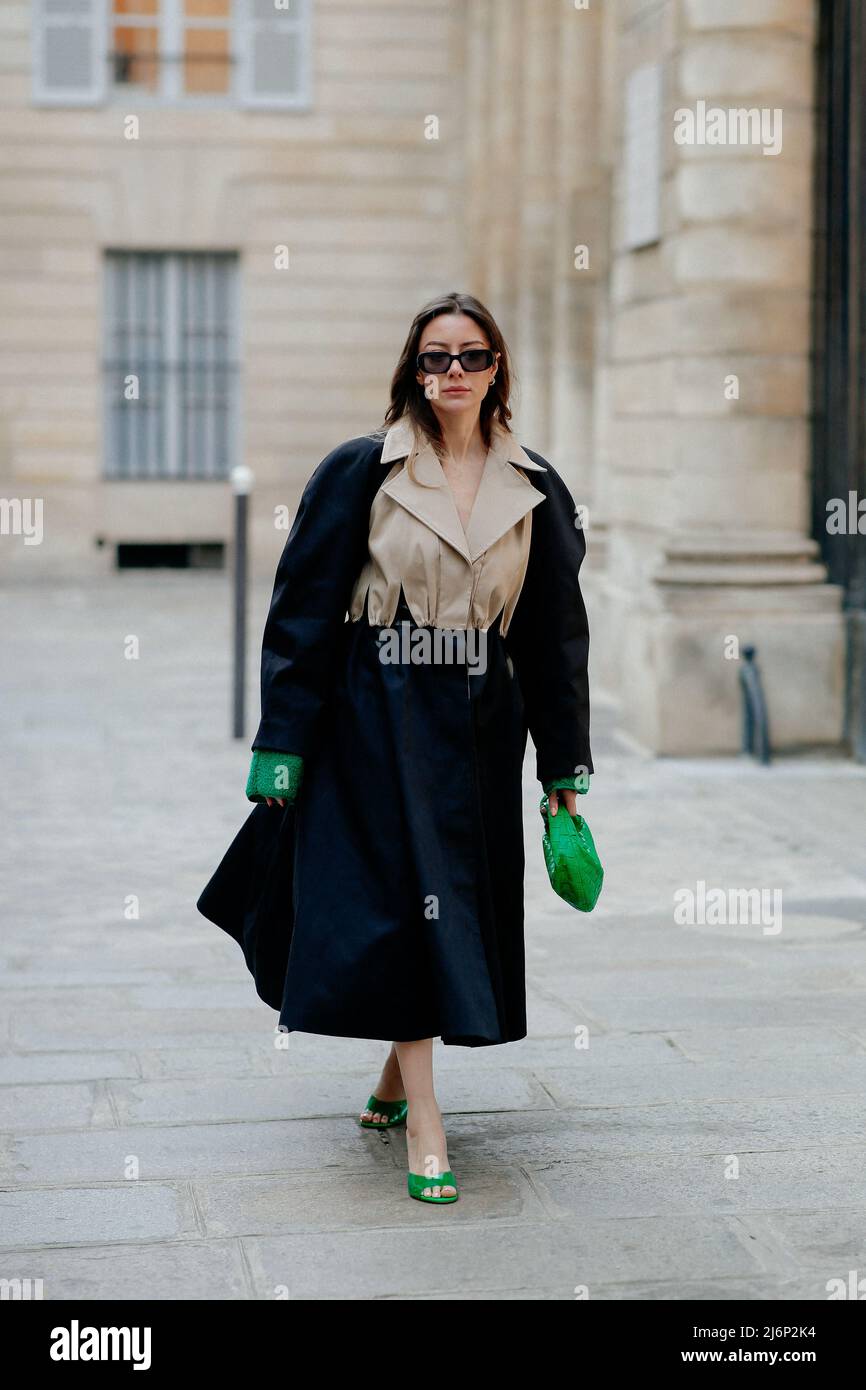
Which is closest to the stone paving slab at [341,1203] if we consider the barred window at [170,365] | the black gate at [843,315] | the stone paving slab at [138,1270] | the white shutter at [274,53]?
the stone paving slab at [138,1270]

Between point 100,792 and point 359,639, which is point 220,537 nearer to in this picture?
point 100,792

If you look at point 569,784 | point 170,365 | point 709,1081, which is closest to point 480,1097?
point 709,1081

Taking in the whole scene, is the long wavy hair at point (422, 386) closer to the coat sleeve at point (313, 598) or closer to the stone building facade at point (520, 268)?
the coat sleeve at point (313, 598)

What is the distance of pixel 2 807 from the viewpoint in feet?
27.8

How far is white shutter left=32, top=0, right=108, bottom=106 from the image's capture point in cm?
1953

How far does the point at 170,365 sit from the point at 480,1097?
16.3 meters

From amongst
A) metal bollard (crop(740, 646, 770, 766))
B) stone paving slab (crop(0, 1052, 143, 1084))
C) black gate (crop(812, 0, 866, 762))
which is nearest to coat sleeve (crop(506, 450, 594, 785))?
stone paving slab (crop(0, 1052, 143, 1084))

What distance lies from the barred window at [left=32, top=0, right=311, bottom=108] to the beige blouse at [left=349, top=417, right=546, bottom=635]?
16.4 meters

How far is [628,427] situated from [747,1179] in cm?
697

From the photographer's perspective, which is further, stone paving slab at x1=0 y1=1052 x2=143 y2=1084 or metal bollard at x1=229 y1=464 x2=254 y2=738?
metal bollard at x1=229 y1=464 x2=254 y2=738

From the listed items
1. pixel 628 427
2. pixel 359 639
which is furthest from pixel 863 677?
pixel 359 639

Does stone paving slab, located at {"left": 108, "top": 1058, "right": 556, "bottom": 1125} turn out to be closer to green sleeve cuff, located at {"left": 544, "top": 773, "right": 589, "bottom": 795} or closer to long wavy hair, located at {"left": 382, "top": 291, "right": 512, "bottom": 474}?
green sleeve cuff, located at {"left": 544, "top": 773, "right": 589, "bottom": 795}

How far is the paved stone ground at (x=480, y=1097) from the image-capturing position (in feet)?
12.5

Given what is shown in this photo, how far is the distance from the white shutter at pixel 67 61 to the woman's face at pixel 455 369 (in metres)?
16.4
